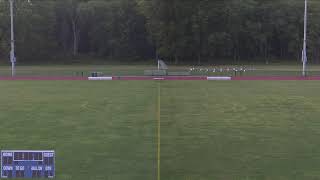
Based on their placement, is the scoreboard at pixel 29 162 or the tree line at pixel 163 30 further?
the tree line at pixel 163 30

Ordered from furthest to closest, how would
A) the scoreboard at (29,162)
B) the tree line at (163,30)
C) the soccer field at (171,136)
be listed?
the tree line at (163,30) → the soccer field at (171,136) → the scoreboard at (29,162)

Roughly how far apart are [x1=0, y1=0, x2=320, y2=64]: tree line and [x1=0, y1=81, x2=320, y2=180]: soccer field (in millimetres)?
57934

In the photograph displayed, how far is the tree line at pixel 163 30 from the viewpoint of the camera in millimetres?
85000

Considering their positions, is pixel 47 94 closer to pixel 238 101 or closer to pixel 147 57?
pixel 238 101

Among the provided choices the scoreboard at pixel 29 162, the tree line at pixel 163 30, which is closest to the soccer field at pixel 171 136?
the scoreboard at pixel 29 162

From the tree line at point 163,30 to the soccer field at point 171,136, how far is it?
5793 cm

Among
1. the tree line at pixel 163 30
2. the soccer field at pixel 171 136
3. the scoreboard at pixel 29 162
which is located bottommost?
the soccer field at pixel 171 136

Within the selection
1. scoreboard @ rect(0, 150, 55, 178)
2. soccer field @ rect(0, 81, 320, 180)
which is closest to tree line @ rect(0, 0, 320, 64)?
soccer field @ rect(0, 81, 320, 180)

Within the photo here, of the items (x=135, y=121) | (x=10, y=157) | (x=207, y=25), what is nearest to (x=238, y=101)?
(x=135, y=121)

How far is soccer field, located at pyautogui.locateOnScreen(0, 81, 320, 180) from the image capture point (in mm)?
11680

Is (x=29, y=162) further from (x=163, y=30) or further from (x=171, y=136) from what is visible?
(x=163, y=30)

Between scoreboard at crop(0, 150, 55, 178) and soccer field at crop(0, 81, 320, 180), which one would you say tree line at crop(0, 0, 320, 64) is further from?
scoreboard at crop(0, 150, 55, 178)

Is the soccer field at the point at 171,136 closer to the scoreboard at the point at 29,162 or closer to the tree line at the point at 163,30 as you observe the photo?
the scoreboard at the point at 29,162

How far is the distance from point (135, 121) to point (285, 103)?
9.60 m
